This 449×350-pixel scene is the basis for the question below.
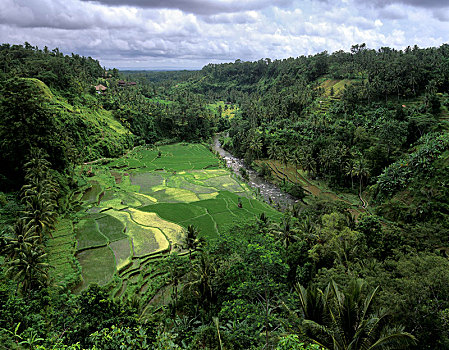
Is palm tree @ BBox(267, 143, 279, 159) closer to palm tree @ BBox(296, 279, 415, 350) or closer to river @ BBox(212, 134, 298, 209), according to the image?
river @ BBox(212, 134, 298, 209)

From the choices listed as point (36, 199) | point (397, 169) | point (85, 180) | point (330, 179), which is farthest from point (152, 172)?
point (397, 169)

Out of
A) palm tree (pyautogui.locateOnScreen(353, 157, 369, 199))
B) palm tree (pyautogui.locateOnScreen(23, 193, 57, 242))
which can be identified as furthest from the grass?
palm tree (pyautogui.locateOnScreen(353, 157, 369, 199))

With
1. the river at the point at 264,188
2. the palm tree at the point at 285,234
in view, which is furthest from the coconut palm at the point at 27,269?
the river at the point at 264,188

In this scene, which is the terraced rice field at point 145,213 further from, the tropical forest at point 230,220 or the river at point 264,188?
the river at point 264,188

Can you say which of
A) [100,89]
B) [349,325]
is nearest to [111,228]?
[349,325]

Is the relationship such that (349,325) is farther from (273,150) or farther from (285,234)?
(273,150)

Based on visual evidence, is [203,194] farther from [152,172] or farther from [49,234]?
[49,234]
